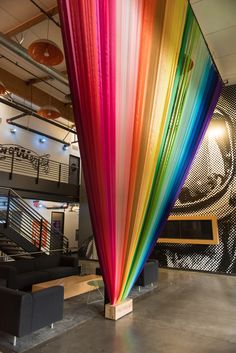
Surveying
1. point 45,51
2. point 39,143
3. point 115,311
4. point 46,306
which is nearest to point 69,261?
point 115,311

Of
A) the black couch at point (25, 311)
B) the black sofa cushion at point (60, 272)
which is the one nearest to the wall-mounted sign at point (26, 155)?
the black sofa cushion at point (60, 272)

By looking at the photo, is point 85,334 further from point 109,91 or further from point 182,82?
point 182,82

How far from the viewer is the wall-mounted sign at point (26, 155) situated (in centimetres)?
1018

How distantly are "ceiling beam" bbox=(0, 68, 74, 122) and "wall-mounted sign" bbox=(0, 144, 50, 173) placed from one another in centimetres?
198

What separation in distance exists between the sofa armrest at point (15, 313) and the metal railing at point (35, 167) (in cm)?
651

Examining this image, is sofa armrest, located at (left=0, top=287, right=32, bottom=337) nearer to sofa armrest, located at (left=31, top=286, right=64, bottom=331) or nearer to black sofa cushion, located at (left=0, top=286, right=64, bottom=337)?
black sofa cushion, located at (left=0, top=286, right=64, bottom=337)

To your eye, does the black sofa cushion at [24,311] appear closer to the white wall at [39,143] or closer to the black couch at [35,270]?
the black couch at [35,270]

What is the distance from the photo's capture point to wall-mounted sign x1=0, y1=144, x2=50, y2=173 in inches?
401

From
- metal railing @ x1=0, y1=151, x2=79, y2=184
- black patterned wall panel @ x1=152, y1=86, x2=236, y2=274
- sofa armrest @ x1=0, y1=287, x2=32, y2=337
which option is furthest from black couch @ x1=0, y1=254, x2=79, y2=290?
metal railing @ x1=0, y1=151, x2=79, y2=184

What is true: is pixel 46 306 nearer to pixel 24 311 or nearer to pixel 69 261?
pixel 24 311

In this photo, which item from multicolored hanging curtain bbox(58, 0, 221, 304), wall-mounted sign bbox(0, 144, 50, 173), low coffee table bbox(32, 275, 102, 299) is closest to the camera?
multicolored hanging curtain bbox(58, 0, 221, 304)

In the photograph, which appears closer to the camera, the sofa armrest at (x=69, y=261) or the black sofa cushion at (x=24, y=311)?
the black sofa cushion at (x=24, y=311)

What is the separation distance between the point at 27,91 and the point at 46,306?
7978mm

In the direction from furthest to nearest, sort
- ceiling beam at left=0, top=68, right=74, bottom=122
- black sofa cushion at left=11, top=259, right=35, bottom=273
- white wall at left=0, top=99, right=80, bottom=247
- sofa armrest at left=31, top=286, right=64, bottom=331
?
white wall at left=0, top=99, right=80, bottom=247 → ceiling beam at left=0, top=68, right=74, bottom=122 → black sofa cushion at left=11, top=259, right=35, bottom=273 → sofa armrest at left=31, top=286, right=64, bottom=331
